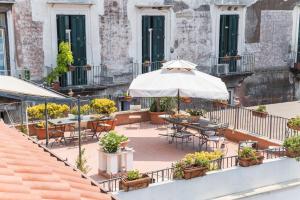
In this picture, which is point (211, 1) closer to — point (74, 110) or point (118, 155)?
point (74, 110)

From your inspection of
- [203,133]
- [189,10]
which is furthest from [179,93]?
[189,10]

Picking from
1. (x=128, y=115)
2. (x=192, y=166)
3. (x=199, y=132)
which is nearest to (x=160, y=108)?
(x=128, y=115)

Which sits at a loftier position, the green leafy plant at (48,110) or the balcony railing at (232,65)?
the balcony railing at (232,65)

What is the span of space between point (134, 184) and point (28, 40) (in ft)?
32.2

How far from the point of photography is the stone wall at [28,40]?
55.8ft

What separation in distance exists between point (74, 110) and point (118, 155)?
4.06 m

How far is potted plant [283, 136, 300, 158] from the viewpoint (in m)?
11.3

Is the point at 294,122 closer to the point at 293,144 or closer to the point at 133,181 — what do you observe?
the point at 293,144

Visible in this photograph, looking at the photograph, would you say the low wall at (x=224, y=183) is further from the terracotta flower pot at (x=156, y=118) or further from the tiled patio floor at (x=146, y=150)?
the terracotta flower pot at (x=156, y=118)

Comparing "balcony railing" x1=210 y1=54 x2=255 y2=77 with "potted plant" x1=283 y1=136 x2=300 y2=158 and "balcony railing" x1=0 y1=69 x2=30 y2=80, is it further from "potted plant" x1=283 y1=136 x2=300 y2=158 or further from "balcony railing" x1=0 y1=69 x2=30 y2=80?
"potted plant" x1=283 y1=136 x2=300 y2=158

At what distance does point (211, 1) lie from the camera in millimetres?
21484

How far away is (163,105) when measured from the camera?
51.8 ft

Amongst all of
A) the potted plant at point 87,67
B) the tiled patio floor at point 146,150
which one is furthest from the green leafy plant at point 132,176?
the potted plant at point 87,67

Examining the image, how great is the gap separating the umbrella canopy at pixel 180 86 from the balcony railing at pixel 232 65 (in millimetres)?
8796
